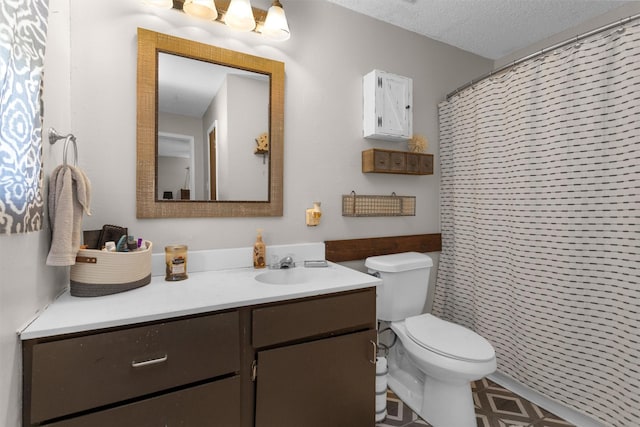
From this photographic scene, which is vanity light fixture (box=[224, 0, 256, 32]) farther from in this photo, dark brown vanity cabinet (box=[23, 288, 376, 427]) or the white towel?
dark brown vanity cabinet (box=[23, 288, 376, 427])

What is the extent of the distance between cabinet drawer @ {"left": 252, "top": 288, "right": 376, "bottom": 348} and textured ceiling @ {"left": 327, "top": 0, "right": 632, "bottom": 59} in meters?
1.78

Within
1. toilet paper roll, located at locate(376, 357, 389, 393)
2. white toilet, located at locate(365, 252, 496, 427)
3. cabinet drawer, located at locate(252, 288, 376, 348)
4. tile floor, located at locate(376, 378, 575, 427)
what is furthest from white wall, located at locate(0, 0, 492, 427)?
tile floor, located at locate(376, 378, 575, 427)

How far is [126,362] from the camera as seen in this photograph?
91cm

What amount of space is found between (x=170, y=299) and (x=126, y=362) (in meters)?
0.23

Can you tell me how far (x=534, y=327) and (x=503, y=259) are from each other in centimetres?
41

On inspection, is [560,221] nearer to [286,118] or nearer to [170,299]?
[286,118]

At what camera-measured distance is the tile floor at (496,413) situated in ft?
5.34

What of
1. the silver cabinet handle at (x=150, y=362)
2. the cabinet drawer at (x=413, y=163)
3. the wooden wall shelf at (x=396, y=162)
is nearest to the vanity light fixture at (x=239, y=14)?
the wooden wall shelf at (x=396, y=162)

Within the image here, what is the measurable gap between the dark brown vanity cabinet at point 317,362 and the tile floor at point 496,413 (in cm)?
43

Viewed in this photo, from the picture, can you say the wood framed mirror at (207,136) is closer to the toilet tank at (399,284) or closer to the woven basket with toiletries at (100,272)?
the woven basket with toiletries at (100,272)

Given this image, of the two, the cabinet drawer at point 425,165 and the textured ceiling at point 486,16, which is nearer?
the textured ceiling at point 486,16

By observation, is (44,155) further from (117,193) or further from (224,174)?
(224,174)

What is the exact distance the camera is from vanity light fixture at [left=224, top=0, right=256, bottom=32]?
57.7 inches

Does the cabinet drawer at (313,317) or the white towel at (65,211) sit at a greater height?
the white towel at (65,211)
